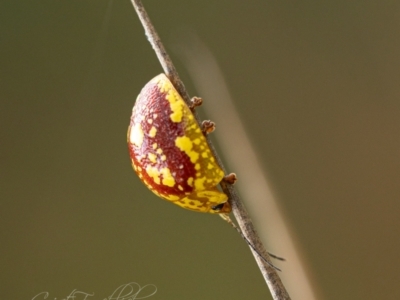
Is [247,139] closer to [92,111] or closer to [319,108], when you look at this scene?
[319,108]

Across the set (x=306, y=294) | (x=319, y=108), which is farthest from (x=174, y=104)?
(x=319, y=108)

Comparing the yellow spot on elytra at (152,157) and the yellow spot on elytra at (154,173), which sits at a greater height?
the yellow spot on elytra at (152,157)

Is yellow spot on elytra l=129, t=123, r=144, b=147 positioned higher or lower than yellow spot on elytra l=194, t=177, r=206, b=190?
higher
